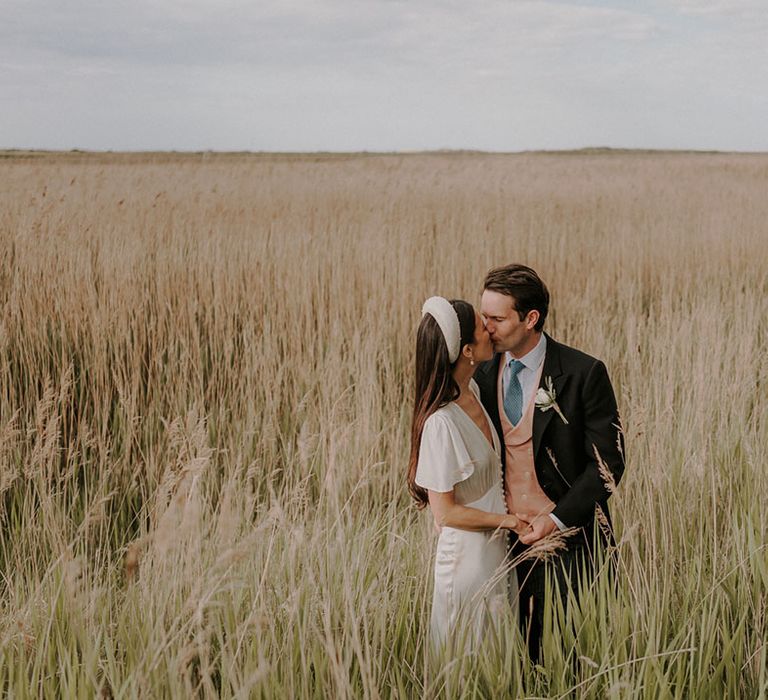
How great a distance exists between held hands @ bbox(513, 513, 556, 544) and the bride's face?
1.20ft

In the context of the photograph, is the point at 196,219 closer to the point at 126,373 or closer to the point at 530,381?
the point at 126,373

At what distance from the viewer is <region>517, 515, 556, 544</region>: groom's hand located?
1.76 m

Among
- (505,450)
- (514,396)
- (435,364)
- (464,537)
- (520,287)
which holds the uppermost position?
(520,287)

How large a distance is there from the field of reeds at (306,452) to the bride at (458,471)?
0.10m

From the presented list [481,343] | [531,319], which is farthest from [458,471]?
[531,319]

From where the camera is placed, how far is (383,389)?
3.97 m

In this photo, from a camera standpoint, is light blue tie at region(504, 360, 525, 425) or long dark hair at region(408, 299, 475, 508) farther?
light blue tie at region(504, 360, 525, 425)

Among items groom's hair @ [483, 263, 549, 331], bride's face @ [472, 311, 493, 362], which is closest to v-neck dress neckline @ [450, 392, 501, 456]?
bride's face @ [472, 311, 493, 362]

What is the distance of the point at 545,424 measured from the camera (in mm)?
1814

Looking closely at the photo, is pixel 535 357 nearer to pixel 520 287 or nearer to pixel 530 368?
pixel 530 368

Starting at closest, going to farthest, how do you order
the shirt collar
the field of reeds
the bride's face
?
the field of reeds < the bride's face < the shirt collar

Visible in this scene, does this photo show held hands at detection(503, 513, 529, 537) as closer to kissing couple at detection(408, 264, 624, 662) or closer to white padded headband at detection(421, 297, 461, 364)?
kissing couple at detection(408, 264, 624, 662)

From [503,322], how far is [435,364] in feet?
0.73

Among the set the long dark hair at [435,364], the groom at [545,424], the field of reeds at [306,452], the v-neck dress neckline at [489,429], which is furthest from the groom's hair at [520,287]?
the field of reeds at [306,452]
